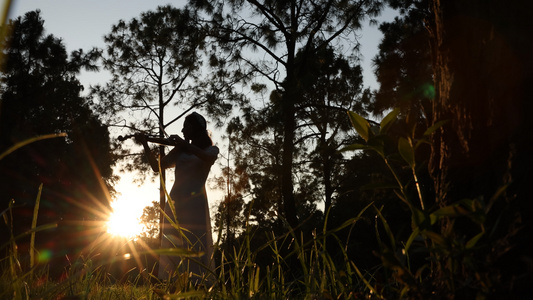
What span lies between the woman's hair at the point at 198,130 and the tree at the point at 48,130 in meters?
12.4

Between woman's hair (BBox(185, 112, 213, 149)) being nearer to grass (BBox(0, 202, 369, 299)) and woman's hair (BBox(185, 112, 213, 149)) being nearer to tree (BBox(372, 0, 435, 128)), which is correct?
grass (BBox(0, 202, 369, 299))

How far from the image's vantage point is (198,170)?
18.6ft

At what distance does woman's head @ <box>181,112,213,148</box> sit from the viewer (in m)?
5.72

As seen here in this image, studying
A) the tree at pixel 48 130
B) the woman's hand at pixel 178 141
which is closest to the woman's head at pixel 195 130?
the woman's hand at pixel 178 141

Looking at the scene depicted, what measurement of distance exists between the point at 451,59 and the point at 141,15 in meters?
19.2

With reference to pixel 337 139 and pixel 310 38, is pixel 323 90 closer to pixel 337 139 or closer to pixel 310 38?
pixel 337 139

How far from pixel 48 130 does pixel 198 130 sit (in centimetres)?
1531

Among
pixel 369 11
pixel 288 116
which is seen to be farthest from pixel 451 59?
pixel 369 11

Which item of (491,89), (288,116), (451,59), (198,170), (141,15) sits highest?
(141,15)

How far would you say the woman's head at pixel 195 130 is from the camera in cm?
572

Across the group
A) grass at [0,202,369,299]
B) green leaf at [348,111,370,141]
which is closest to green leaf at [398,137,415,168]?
green leaf at [348,111,370,141]

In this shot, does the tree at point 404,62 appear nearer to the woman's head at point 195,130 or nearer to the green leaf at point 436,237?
the woman's head at point 195,130

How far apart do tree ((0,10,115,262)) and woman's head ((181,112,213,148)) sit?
12331 mm

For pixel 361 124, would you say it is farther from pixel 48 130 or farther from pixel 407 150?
pixel 48 130
